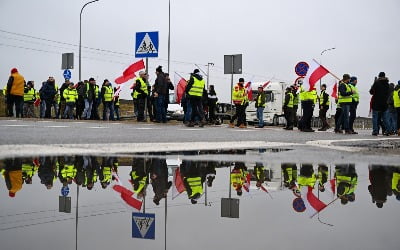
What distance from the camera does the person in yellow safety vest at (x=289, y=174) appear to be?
3774 millimetres

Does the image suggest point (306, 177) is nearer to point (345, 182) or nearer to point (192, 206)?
point (345, 182)

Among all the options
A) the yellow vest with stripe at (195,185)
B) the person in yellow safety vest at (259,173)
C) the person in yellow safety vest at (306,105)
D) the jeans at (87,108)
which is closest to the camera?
the yellow vest with stripe at (195,185)

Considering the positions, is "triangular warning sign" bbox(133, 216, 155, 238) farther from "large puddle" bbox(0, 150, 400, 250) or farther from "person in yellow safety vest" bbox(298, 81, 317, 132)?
"person in yellow safety vest" bbox(298, 81, 317, 132)

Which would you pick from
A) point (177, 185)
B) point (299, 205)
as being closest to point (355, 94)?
point (177, 185)

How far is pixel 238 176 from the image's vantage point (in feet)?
13.8

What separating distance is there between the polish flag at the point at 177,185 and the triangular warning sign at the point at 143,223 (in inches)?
26.1

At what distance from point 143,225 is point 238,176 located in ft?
6.50

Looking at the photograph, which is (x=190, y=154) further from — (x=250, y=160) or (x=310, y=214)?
(x=310, y=214)

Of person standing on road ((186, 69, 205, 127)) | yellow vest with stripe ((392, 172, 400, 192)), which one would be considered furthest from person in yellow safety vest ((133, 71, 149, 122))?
yellow vest with stripe ((392, 172, 400, 192))

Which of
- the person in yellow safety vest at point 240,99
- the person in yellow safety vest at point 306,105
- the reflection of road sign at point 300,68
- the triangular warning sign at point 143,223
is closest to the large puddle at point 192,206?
the triangular warning sign at point 143,223

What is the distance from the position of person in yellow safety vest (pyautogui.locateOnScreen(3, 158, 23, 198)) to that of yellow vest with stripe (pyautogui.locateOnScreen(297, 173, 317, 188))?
1.81m

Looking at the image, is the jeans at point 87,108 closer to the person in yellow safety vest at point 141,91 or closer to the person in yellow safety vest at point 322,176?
the person in yellow safety vest at point 141,91

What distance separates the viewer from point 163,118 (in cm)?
1852

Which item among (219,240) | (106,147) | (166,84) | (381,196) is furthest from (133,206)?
(166,84)
